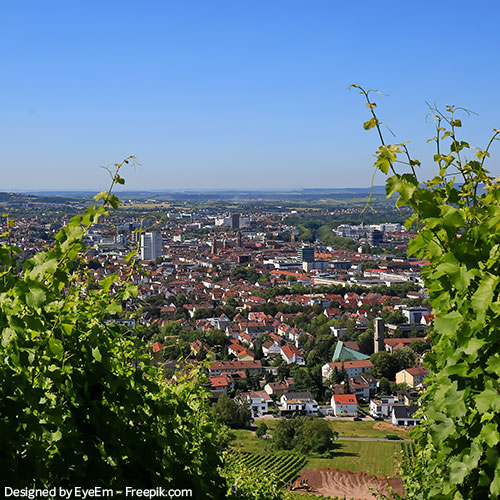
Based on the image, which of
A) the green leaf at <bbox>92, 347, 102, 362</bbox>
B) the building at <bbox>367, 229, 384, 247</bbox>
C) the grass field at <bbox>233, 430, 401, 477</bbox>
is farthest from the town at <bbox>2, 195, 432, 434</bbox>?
the grass field at <bbox>233, 430, 401, 477</bbox>

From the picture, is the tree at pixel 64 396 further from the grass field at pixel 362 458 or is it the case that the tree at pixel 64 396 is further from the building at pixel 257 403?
the building at pixel 257 403

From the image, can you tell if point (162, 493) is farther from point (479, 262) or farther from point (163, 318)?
point (163, 318)

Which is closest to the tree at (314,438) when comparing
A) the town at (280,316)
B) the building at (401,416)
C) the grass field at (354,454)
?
the grass field at (354,454)

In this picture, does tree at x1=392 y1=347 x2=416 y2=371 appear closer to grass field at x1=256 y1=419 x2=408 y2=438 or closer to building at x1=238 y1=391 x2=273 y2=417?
grass field at x1=256 y1=419 x2=408 y2=438

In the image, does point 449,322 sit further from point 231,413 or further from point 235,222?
point 235,222

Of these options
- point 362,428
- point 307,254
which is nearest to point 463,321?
point 362,428

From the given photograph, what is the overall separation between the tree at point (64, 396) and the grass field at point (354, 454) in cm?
1585

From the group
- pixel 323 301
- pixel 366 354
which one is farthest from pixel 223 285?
pixel 366 354

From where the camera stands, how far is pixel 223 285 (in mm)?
49812

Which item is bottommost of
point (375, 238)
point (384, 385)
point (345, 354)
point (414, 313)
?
point (384, 385)

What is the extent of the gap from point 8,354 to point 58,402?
290mm

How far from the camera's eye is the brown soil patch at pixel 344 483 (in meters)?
15.5

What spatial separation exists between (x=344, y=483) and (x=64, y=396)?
1613cm

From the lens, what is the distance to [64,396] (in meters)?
1.78
